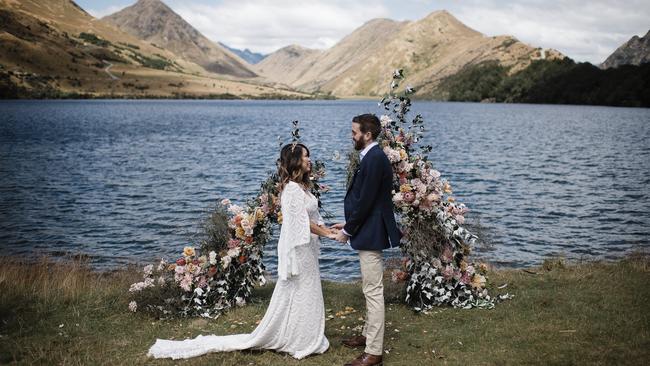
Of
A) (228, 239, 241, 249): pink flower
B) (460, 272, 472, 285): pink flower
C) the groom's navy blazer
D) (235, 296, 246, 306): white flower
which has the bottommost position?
(235, 296, 246, 306): white flower

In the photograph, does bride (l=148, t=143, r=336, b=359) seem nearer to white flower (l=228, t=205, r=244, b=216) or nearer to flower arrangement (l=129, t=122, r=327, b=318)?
flower arrangement (l=129, t=122, r=327, b=318)

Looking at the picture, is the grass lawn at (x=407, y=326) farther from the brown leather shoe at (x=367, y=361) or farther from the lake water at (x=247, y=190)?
the lake water at (x=247, y=190)

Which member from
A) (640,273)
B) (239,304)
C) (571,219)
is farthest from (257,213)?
(571,219)

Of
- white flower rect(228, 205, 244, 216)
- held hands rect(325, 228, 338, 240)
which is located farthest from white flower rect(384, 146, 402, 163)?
white flower rect(228, 205, 244, 216)

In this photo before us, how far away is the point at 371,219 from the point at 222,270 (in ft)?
16.4

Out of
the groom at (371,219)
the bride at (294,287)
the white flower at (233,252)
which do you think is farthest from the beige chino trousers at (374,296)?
the white flower at (233,252)

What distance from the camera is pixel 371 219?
908cm

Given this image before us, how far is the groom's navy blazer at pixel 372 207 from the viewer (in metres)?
8.88

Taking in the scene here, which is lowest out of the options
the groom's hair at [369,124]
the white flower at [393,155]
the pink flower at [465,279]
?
the pink flower at [465,279]

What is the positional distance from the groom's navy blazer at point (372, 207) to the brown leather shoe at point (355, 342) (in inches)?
91.1

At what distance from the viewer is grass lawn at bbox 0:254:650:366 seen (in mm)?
9531

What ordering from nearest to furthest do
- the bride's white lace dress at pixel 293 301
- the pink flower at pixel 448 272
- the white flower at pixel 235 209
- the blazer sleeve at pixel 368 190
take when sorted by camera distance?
the blazer sleeve at pixel 368 190
the bride's white lace dress at pixel 293 301
the pink flower at pixel 448 272
the white flower at pixel 235 209

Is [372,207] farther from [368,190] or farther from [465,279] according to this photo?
[465,279]

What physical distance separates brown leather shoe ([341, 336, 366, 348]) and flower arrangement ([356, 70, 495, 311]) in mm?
2222
